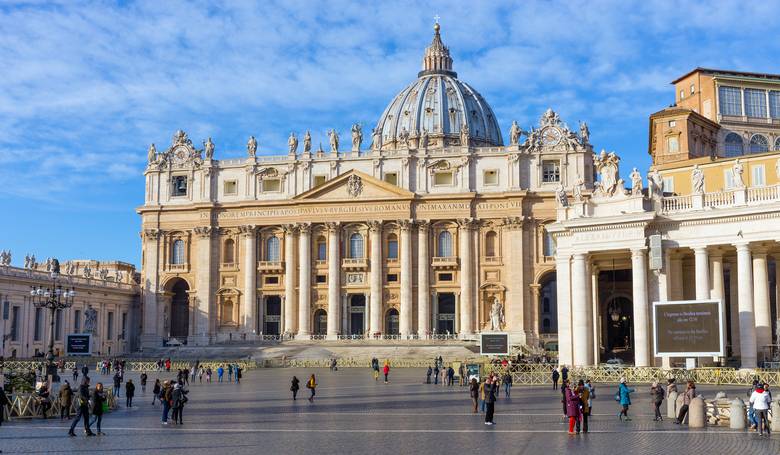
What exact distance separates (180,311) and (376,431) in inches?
2833

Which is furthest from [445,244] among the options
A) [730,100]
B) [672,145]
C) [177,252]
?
[730,100]

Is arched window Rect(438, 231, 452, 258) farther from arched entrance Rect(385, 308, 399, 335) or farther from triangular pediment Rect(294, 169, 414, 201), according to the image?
arched entrance Rect(385, 308, 399, 335)

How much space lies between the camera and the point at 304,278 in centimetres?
8162

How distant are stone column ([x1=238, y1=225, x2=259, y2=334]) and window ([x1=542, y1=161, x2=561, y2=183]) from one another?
25.9 m

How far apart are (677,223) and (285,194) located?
2047 inches

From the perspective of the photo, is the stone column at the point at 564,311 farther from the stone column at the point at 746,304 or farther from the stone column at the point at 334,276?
the stone column at the point at 334,276

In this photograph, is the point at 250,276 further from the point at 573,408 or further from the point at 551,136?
the point at 573,408

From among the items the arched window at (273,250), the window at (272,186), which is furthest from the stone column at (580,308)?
the window at (272,186)

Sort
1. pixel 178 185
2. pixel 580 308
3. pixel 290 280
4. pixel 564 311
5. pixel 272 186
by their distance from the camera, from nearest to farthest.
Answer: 1. pixel 580 308
2. pixel 564 311
3. pixel 290 280
4. pixel 272 186
5. pixel 178 185

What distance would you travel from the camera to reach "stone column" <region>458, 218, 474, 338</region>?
7788 cm

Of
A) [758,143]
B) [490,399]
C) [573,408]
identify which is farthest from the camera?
[758,143]

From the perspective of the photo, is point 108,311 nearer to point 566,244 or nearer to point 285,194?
point 285,194

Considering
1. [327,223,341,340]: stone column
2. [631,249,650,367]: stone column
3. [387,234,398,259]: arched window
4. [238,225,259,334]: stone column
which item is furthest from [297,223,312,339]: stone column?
[631,249,650,367]: stone column

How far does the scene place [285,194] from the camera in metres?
83.6
